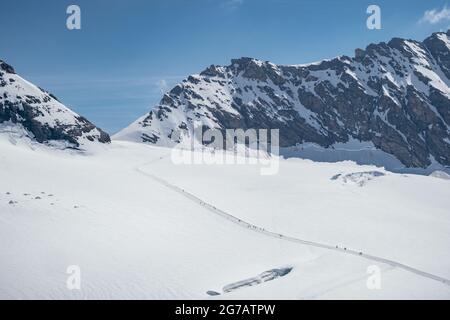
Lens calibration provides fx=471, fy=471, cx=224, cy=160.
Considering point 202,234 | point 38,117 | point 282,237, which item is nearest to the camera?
point 202,234

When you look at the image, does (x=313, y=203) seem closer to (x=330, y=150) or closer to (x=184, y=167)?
(x=184, y=167)

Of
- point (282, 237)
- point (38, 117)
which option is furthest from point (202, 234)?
point (38, 117)

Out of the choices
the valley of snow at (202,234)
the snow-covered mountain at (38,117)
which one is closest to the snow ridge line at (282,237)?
the valley of snow at (202,234)

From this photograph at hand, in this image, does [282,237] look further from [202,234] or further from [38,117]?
[38,117]

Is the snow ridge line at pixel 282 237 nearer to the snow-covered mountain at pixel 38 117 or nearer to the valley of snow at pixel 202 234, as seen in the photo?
the valley of snow at pixel 202 234

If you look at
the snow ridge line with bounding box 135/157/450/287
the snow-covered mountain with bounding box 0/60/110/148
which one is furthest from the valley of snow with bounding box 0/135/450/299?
the snow-covered mountain with bounding box 0/60/110/148

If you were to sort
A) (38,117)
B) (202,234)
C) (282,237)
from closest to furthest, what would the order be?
(202,234) → (282,237) → (38,117)
